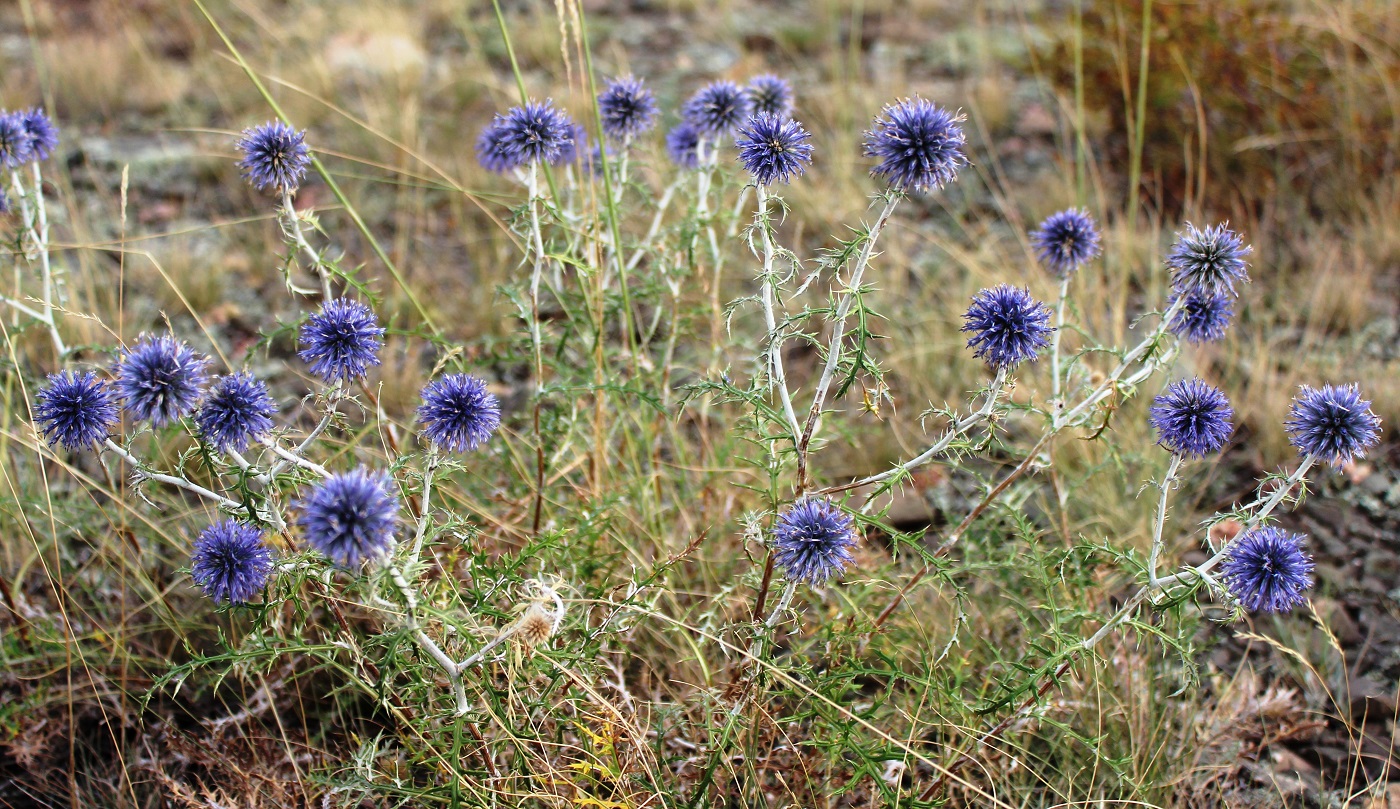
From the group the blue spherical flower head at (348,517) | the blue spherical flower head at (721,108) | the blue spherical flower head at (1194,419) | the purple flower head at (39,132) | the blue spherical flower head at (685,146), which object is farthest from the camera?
the blue spherical flower head at (685,146)

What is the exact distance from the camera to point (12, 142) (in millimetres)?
2744

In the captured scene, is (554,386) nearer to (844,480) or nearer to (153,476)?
(153,476)

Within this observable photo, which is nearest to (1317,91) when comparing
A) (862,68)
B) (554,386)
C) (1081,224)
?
(862,68)

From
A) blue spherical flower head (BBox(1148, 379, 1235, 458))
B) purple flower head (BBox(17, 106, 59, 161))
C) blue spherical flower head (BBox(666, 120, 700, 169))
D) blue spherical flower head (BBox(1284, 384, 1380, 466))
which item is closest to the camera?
blue spherical flower head (BBox(1284, 384, 1380, 466))

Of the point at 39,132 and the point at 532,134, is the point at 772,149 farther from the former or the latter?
the point at 39,132

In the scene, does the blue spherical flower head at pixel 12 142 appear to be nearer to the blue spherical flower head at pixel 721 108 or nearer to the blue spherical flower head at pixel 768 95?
the blue spherical flower head at pixel 721 108

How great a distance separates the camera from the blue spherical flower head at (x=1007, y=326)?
7.32 feet

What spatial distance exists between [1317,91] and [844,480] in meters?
3.66

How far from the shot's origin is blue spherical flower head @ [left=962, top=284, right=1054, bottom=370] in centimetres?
223

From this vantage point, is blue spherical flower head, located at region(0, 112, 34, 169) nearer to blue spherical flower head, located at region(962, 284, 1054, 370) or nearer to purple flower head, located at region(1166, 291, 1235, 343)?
blue spherical flower head, located at region(962, 284, 1054, 370)

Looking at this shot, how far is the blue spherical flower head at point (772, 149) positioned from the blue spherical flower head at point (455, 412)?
811 mm

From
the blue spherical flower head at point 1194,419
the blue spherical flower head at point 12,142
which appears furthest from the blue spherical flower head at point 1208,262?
the blue spherical flower head at point 12,142

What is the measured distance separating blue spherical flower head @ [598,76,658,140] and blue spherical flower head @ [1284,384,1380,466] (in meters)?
1.99

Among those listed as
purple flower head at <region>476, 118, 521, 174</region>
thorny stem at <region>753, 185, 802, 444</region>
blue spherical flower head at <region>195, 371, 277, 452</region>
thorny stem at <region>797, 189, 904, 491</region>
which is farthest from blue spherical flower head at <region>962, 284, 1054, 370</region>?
blue spherical flower head at <region>195, 371, 277, 452</region>
